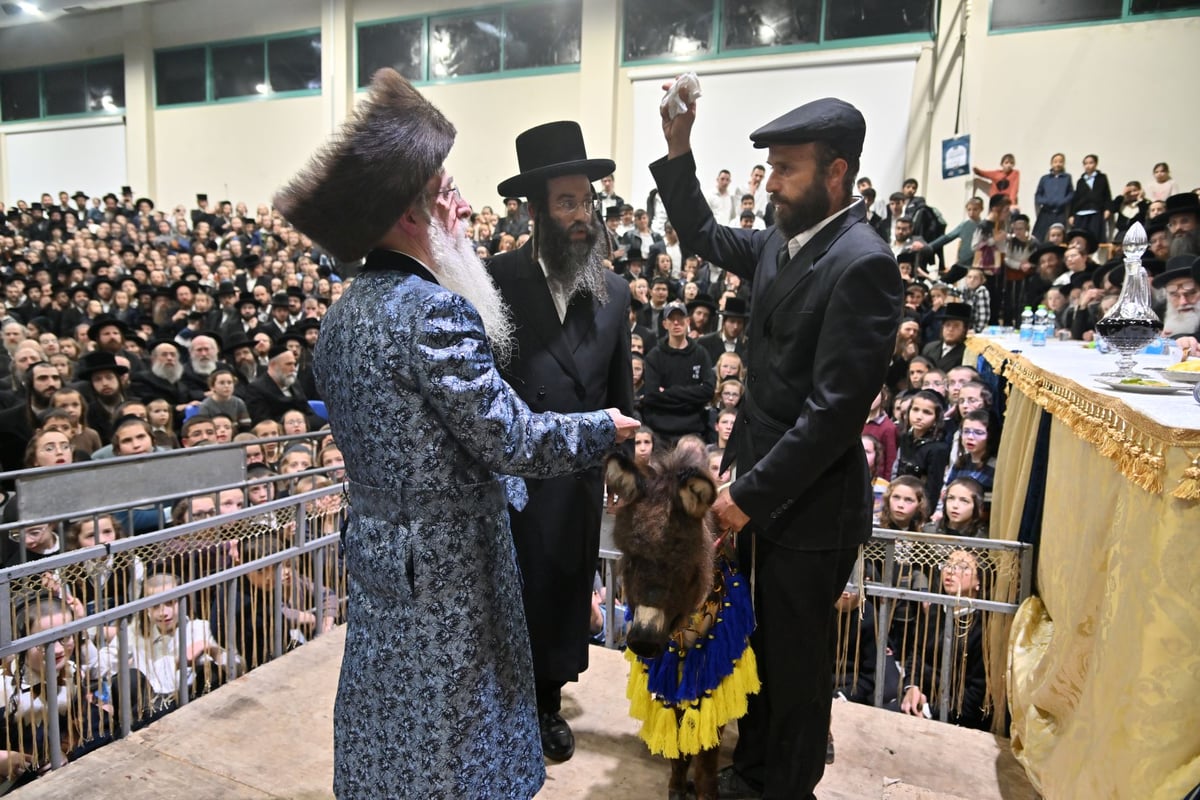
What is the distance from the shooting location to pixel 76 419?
523cm

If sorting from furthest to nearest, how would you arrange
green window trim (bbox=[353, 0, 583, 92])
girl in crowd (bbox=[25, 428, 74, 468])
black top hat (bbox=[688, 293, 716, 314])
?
1. green window trim (bbox=[353, 0, 583, 92])
2. black top hat (bbox=[688, 293, 716, 314])
3. girl in crowd (bbox=[25, 428, 74, 468])

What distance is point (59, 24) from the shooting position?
20781 millimetres

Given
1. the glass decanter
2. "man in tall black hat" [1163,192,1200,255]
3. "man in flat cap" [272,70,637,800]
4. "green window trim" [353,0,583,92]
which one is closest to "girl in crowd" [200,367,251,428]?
"man in flat cap" [272,70,637,800]

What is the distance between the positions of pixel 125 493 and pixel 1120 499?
12.3 feet

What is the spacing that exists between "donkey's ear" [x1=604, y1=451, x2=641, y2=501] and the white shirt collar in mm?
692

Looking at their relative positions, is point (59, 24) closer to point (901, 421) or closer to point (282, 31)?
point (282, 31)

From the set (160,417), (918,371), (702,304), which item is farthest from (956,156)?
(160,417)

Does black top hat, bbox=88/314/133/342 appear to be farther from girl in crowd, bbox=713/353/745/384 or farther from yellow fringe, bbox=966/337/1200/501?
yellow fringe, bbox=966/337/1200/501

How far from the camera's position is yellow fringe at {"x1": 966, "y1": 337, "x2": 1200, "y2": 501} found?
143 centimetres

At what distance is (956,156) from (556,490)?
39.0 ft

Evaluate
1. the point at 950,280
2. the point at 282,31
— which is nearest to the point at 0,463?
the point at 950,280

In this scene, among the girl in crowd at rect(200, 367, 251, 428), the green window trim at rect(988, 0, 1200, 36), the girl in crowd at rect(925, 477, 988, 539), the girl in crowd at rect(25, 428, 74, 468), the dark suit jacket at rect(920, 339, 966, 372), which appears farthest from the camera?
the green window trim at rect(988, 0, 1200, 36)

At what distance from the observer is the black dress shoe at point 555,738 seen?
2.54 metres

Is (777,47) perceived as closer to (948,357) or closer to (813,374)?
(948,357)
